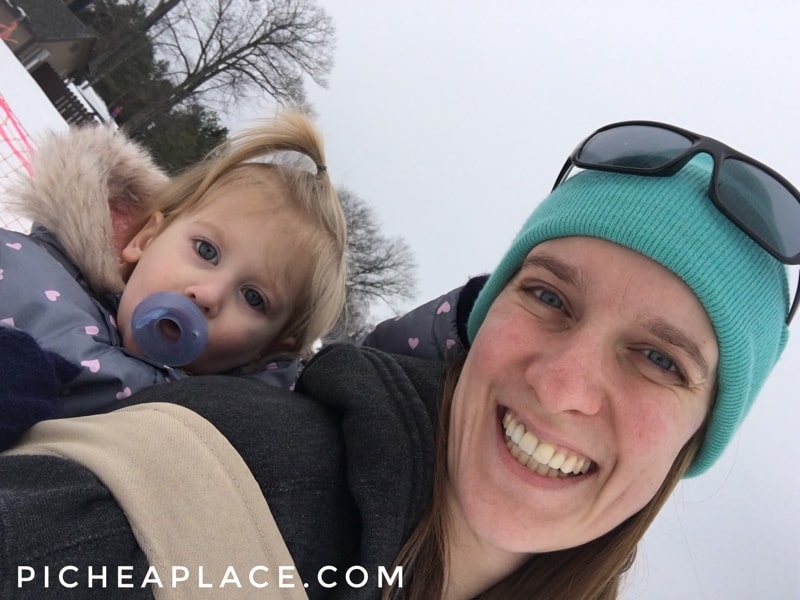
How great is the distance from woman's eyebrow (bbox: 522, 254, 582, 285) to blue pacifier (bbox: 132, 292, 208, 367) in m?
1.02

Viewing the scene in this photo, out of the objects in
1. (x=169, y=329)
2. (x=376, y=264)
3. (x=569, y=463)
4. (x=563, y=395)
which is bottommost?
(x=376, y=264)

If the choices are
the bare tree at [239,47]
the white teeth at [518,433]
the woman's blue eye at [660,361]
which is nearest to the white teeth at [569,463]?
the white teeth at [518,433]

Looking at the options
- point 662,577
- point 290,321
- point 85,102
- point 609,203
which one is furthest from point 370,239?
point 609,203

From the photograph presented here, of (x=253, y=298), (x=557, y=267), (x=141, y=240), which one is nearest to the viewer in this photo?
(x=557, y=267)

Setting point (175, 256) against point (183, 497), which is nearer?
point (183, 497)

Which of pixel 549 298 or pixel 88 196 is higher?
pixel 549 298

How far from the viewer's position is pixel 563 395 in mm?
1228

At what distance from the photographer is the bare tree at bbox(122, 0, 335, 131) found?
40.8 feet

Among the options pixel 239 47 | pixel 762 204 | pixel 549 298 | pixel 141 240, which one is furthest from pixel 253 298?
pixel 239 47

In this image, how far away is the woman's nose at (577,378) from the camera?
1229mm

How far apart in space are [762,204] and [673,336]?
1.53 ft

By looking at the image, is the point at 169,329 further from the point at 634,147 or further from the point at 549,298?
the point at 634,147

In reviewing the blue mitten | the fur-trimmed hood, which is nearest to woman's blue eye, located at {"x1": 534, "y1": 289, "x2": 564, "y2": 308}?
the blue mitten

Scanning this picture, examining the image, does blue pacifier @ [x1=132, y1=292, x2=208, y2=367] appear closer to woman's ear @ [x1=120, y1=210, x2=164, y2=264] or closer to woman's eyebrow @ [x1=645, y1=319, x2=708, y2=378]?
woman's ear @ [x1=120, y1=210, x2=164, y2=264]
